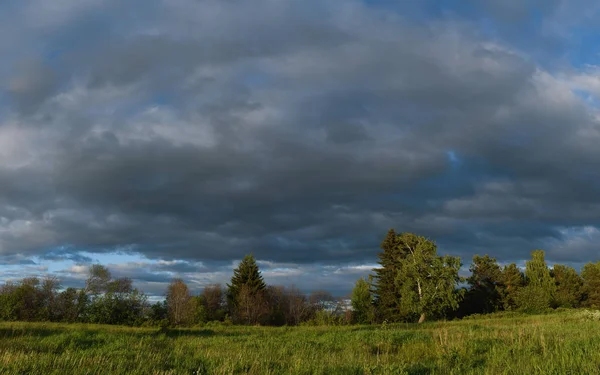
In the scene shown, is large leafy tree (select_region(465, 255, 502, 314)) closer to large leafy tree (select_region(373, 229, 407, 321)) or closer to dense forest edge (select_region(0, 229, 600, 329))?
dense forest edge (select_region(0, 229, 600, 329))

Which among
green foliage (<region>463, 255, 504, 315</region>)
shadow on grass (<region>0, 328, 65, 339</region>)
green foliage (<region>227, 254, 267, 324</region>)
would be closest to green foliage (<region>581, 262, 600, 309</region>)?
green foliage (<region>463, 255, 504, 315</region>)

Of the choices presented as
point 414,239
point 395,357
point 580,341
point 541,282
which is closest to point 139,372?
point 395,357

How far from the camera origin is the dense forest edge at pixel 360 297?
48062 mm

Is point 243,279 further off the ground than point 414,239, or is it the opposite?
point 414,239

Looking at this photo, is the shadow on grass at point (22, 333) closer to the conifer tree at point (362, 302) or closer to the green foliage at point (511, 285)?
the conifer tree at point (362, 302)

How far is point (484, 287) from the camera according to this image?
244ft

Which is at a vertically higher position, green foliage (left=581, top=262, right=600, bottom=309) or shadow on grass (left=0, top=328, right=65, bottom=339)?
green foliage (left=581, top=262, right=600, bottom=309)

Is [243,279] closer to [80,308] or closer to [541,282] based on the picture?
[80,308]

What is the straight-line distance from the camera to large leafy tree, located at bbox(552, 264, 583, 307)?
233 feet

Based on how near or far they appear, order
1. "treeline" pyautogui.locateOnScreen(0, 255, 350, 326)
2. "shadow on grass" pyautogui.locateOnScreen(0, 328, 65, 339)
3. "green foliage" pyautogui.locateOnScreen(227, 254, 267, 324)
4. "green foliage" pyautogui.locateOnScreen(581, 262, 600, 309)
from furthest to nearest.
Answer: "green foliage" pyautogui.locateOnScreen(581, 262, 600, 309), "green foliage" pyautogui.locateOnScreen(227, 254, 267, 324), "treeline" pyautogui.locateOnScreen(0, 255, 350, 326), "shadow on grass" pyautogui.locateOnScreen(0, 328, 65, 339)

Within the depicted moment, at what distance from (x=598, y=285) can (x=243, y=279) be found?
66091 millimetres

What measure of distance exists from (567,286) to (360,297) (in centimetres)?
4257

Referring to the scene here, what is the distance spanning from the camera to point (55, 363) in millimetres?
10328

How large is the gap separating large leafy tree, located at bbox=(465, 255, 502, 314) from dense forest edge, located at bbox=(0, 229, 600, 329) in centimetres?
17
